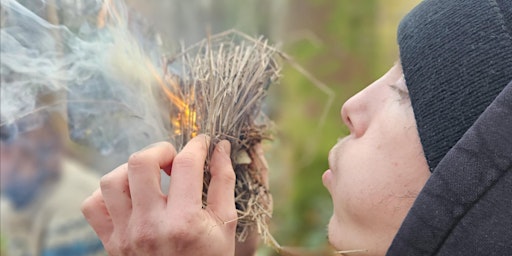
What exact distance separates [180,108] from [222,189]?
0.23 m

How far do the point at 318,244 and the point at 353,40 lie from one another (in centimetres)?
142

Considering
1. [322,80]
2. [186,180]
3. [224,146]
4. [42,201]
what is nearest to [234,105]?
[224,146]

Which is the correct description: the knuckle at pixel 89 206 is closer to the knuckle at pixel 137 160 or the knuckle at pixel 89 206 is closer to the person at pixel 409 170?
the person at pixel 409 170

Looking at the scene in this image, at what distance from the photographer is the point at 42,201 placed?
9.20 feet

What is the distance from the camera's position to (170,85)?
4.55ft

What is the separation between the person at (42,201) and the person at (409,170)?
1.47 metres

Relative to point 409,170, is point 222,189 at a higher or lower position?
higher

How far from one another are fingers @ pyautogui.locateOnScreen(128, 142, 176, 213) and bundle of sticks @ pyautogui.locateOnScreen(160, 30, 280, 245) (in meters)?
0.12

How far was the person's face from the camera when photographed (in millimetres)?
1124

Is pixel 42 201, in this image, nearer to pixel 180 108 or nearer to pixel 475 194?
pixel 180 108

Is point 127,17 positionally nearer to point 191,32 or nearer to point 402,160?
point 402,160

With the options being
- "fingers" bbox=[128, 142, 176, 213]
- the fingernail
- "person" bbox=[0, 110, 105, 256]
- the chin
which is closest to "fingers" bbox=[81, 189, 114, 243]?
"fingers" bbox=[128, 142, 176, 213]

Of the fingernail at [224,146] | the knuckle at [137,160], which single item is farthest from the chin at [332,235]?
the knuckle at [137,160]

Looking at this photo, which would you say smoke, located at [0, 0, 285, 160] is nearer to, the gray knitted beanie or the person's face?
the person's face
